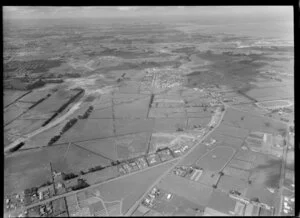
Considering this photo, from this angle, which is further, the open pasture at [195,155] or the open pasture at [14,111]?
the open pasture at [14,111]

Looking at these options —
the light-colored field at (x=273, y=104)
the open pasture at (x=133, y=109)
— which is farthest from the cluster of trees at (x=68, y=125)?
the light-colored field at (x=273, y=104)

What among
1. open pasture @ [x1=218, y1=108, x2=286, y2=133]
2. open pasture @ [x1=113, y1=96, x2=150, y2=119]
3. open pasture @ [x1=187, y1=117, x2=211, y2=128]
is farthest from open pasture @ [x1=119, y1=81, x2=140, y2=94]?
open pasture @ [x1=218, y1=108, x2=286, y2=133]

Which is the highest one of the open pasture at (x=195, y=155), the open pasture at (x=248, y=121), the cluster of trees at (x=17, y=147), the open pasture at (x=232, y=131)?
the open pasture at (x=248, y=121)

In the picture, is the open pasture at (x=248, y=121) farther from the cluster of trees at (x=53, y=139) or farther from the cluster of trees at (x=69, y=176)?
the cluster of trees at (x=53, y=139)

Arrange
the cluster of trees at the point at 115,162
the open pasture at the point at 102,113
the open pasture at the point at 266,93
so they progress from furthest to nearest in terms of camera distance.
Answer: the open pasture at the point at 102,113
the open pasture at the point at 266,93
the cluster of trees at the point at 115,162

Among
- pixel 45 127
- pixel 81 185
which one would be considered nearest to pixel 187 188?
pixel 81 185

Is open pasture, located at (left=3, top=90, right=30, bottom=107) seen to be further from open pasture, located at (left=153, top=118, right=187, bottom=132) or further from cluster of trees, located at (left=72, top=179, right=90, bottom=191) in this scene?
open pasture, located at (left=153, top=118, right=187, bottom=132)

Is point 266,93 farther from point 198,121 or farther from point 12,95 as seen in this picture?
point 12,95

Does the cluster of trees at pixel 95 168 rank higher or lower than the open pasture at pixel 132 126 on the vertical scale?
lower

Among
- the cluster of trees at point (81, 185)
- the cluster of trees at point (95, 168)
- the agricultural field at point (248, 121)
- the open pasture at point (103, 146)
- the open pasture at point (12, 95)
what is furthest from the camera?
the open pasture at point (12, 95)
